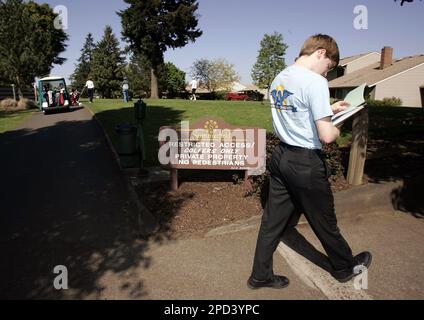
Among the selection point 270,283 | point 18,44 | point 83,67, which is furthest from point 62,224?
point 83,67

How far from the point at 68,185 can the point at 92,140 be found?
496 centimetres

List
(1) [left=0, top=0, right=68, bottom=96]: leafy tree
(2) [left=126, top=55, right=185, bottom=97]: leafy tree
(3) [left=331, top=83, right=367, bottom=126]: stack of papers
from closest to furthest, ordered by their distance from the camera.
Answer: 1. (3) [left=331, top=83, right=367, bottom=126]: stack of papers
2. (1) [left=0, top=0, right=68, bottom=96]: leafy tree
3. (2) [left=126, top=55, right=185, bottom=97]: leafy tree

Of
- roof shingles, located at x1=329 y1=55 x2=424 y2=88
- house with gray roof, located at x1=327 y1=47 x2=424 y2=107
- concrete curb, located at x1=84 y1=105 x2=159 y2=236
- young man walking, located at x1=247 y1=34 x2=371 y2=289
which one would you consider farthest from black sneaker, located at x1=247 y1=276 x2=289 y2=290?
Answer: roof shingles, located at x1=329 y1=55 x2=424 y2=88

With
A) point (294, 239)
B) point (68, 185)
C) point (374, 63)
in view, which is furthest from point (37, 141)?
point (374, 63)

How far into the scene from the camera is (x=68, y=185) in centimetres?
705

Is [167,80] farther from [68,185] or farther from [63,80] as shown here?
[68,185]

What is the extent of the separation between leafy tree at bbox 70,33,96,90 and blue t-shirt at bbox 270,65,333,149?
85.8 metres

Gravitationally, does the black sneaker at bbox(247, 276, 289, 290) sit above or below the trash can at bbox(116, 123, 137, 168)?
below

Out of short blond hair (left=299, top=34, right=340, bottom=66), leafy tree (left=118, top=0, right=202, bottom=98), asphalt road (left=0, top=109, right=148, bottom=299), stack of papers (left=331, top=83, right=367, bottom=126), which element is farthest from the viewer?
leafy tree (left=118, top=0, right=202, bottom=98)

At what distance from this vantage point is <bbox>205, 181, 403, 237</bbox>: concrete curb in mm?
4809

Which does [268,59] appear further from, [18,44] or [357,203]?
[357,203]

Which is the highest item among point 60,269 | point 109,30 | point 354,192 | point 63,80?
point 109,30

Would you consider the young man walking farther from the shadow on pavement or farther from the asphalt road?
the asphalt road

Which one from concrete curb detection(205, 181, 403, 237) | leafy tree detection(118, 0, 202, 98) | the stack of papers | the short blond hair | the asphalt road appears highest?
leafy tree detection(118, 0, 202, 98)
